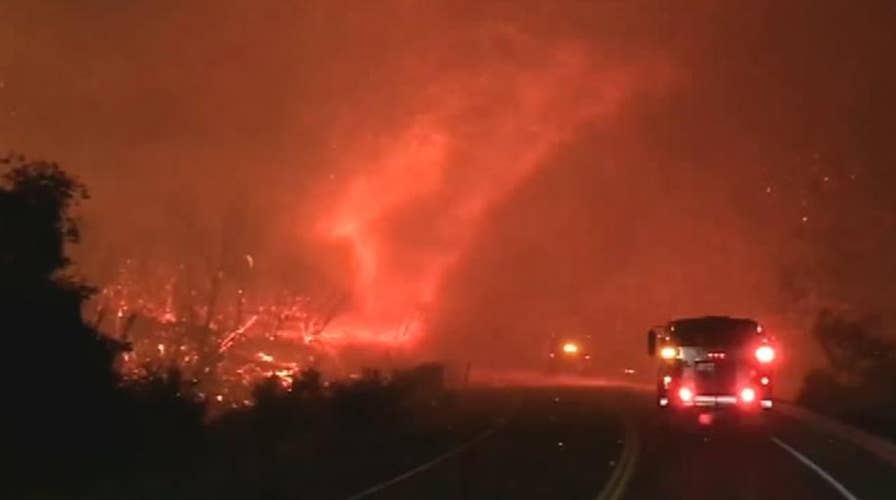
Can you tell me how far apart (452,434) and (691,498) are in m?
12.8

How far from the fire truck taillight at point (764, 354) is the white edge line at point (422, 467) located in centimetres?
612

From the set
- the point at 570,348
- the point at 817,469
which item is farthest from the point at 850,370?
the point at 570,348

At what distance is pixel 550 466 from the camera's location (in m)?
23.2

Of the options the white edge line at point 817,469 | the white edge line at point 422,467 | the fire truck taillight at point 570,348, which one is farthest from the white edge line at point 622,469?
the fire truck taillight at point 570,348

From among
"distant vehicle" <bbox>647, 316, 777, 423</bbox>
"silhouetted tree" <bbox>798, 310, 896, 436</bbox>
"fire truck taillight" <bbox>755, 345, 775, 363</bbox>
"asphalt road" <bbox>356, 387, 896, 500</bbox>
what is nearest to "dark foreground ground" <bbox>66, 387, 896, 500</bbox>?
"asphalt road" <bbox>356, 387, 896, 500</bbox>

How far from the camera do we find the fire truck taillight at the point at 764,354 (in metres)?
31.1

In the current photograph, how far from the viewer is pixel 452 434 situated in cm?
3080

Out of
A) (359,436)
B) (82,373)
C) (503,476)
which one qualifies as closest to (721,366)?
(359,436)

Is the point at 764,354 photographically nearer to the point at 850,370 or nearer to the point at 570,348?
the point at 850,370

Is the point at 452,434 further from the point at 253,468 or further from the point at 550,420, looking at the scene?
the point at 253,468

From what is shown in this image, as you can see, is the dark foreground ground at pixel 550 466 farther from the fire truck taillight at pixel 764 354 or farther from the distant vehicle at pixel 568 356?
the distant vehicle at pixel 568 356

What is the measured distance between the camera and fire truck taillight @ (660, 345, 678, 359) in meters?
31.9

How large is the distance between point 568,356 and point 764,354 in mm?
38644

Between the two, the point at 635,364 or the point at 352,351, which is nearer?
the point at 352,351
